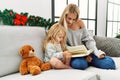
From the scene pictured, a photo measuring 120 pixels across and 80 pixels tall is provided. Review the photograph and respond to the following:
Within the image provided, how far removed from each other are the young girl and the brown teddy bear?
89 millimetres

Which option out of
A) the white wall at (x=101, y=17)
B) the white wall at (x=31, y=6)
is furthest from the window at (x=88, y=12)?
the white wall at (x=31, y=6)

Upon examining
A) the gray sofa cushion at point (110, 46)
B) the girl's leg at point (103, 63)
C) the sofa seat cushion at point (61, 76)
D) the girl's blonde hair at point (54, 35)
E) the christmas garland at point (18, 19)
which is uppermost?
the christmas garland at point (18, 19)

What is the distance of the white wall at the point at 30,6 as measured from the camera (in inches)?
83.1

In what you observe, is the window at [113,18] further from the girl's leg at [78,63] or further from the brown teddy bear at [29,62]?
the brown teddy bear at [29,62]

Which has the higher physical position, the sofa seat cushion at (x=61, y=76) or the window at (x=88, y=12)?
the window at (x=88, y=12)

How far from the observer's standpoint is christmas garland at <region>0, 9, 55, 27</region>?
1940mm

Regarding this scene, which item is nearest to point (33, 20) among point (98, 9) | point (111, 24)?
point (98, 9)

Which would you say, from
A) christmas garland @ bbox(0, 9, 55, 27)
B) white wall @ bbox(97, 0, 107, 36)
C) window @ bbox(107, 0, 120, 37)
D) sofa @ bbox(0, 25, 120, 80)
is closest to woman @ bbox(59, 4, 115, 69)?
sofa @ bbox(0, 25, 120, 80)

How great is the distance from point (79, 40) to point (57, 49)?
14.5 inches

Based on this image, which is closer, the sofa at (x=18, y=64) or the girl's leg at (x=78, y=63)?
the sofa at (x=18, y=64)

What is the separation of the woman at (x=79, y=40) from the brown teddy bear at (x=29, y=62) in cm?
31

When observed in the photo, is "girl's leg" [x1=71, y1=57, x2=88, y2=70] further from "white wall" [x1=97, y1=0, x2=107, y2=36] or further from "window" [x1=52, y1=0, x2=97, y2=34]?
"white wall" [x1=97, y1=0, x2=107, y2=36]

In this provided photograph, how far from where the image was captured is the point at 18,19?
2.05 meters

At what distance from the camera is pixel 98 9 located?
152 inches
